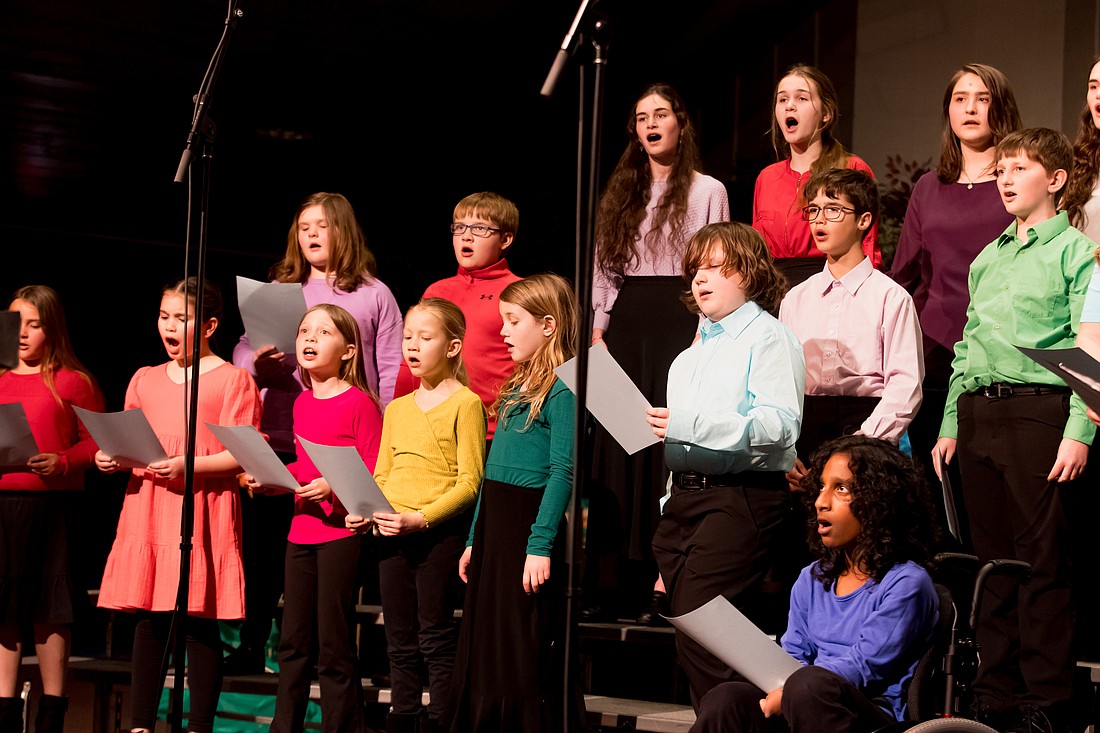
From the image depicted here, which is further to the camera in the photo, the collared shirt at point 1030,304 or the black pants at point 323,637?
the black pants at point 323,637

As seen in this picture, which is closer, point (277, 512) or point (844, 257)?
point (844, 257)

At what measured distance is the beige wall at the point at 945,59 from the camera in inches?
194

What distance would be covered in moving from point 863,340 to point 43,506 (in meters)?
2.58

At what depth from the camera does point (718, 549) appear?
2762 millimetres

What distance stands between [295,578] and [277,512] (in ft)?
2.23

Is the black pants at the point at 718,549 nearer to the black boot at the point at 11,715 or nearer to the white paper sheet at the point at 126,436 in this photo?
the white paper sheet at the point at 126,436

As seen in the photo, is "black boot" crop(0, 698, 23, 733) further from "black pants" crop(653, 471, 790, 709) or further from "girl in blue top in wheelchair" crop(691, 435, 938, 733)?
"girl in blue top in wheelchair" crop(691, 435, 938, 733)

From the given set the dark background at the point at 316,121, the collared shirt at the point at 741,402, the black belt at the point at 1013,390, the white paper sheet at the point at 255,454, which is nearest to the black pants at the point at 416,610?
the white paper sheet at the point at 255,454

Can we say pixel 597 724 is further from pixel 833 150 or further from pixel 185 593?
pixel 833 150

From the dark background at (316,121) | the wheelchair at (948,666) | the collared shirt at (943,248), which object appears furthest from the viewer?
the dark background at (316,121)

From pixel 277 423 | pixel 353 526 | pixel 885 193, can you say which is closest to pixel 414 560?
pixel 353 526

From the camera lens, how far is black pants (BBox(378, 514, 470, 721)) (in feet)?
11.0

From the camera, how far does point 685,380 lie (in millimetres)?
2992

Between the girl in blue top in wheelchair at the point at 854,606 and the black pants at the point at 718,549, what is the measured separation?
0.33 feet
